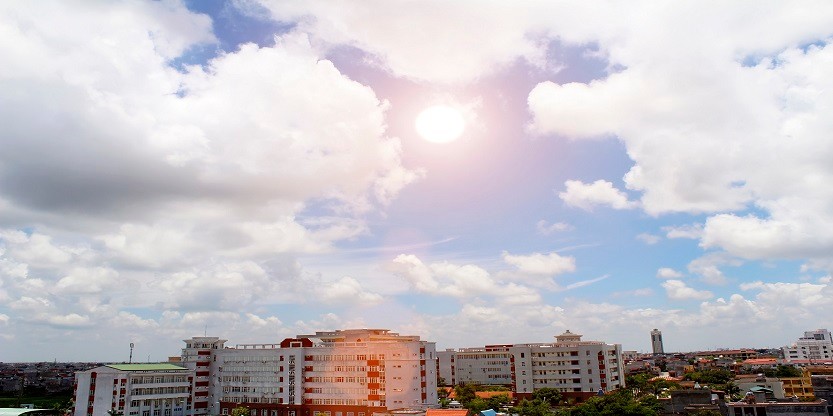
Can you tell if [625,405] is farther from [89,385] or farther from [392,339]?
[89,385]

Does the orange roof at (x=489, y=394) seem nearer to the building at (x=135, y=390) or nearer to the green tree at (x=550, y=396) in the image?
the green tree at (x=550, y=396)

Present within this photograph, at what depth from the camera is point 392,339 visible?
105000 mm

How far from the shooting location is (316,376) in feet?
332

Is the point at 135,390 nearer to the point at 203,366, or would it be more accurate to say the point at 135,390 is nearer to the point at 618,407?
the point at 203,366

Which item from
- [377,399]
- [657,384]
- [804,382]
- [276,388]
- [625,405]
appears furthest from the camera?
[657,384]

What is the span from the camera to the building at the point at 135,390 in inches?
3848

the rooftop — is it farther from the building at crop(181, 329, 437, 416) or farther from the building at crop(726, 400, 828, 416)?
the building at crop(726, 400, 828, 416)

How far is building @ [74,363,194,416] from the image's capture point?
9775 centimetres

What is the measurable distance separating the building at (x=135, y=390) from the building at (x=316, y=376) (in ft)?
10.6

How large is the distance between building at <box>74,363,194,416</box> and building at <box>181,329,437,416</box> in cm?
323

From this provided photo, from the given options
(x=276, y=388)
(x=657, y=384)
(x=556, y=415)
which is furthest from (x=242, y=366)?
(x=657, y=384)

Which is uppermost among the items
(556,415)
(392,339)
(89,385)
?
(392,339)

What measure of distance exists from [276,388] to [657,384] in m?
88.4

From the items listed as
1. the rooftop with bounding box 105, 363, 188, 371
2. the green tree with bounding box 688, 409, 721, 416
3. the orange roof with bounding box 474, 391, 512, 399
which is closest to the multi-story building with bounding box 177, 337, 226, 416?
the rooftop with bounding box 105, 363, 188, 371
